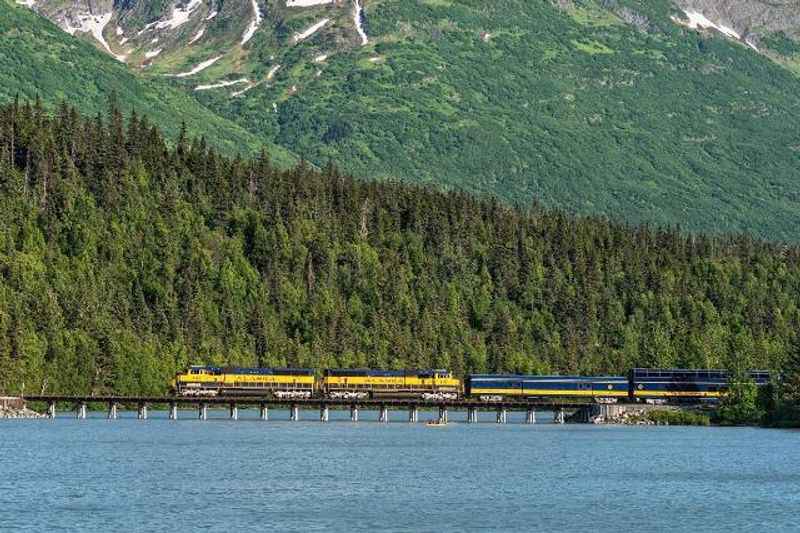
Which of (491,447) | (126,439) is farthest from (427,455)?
(126,439)

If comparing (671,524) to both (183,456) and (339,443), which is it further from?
(339,443)

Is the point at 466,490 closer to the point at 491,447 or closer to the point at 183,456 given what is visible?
the point at 183,456

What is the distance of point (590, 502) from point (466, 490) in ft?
35.9

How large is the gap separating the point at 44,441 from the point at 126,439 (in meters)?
10.3

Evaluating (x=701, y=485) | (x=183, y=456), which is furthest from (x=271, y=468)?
(x=701, y=485)

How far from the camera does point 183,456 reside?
523 ft

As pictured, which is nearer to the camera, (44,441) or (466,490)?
(466,490)

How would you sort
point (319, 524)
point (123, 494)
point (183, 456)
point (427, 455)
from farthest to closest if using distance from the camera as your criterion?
1. point (427, 455)
2. point (183, 456)
3. point (123, 494)
4. point (319, 524)

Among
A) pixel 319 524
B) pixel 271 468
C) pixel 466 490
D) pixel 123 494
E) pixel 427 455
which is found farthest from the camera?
pixel 427 455

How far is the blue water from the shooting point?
113125 mm

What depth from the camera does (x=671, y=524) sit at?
115 metres

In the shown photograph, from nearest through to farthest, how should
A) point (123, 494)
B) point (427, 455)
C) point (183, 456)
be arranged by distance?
point (123, 494)
point (183, 456)
point (427, 455)

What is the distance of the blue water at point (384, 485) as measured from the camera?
113 metres

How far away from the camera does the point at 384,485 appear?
136 m
